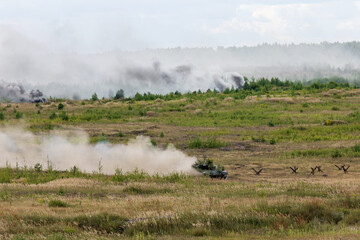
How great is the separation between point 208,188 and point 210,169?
4.86 metres

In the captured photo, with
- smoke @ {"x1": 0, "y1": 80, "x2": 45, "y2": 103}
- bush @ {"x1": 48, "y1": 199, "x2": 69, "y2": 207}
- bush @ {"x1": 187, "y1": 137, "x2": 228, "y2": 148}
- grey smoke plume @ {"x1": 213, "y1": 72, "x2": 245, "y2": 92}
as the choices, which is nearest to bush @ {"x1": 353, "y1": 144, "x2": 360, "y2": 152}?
bush @ {"x1": 187, "y1": 137, "x2": 228, "y2": 148}

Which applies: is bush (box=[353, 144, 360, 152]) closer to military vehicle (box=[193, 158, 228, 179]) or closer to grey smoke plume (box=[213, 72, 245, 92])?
military vehicle (box=[193, 158, 228, 179])

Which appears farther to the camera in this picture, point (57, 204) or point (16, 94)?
point (16, 94)

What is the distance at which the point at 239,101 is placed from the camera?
191 feet

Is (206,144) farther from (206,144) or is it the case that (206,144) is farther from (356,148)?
(356,148)

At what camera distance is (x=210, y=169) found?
22422 millimetres

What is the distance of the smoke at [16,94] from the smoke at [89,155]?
34836 mm

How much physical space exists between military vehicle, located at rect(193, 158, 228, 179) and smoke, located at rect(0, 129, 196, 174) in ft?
1.35

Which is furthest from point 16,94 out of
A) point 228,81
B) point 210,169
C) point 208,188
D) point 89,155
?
point 208,188

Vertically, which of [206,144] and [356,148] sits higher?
[206,144]

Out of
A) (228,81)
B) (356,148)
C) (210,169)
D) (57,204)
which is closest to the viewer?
(57,204)

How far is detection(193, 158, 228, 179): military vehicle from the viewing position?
71.1ft

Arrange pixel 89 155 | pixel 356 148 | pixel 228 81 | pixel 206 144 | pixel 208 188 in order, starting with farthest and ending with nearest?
pixel 228 81, pixel 206 144, pixel 356 148, pixel 89 155, pixel 208 188

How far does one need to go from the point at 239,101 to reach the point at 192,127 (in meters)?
17.8
